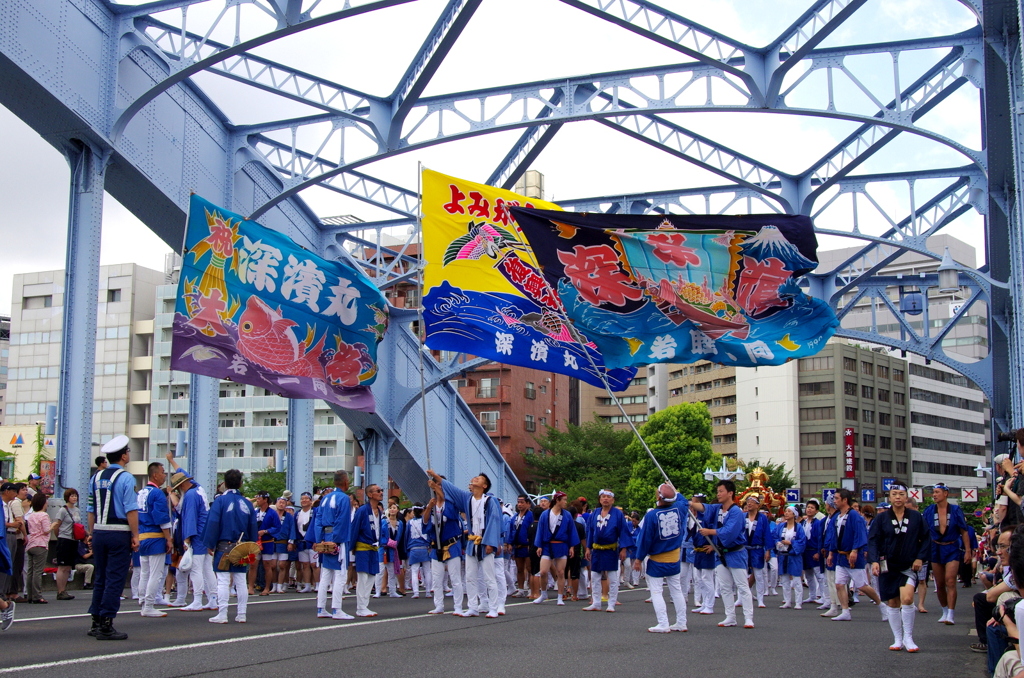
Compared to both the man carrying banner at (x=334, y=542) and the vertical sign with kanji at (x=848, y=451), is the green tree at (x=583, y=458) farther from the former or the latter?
the man carrying banner at (x=334, y=542)

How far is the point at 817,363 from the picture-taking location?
260ft

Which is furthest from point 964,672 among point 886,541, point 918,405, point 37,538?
point 918,405

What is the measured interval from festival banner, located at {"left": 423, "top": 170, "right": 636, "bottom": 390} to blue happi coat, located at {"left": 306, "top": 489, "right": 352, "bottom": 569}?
2466mm

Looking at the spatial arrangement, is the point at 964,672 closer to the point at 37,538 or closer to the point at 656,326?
the point at 656,326

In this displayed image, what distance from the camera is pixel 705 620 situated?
14.1 m

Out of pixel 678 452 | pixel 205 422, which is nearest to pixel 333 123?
pixel 205 422

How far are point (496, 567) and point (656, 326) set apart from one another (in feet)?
12.9

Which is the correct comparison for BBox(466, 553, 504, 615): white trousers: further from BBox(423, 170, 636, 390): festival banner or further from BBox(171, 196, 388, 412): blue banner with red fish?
BBox(171, 196, 388, 412): blue banner with red fish

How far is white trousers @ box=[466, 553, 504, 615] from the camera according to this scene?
1330cm

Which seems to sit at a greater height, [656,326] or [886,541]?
[656,326]

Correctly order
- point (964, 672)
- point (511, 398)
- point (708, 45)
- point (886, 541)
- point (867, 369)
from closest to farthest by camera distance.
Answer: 1. point (964, 672)
2. point (886, 541)
3. point (708, 45)
4. point (511, 398)
5. point (867, 369)

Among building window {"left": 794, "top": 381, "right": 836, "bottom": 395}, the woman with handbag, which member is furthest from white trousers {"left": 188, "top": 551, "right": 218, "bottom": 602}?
building window {"left": 794, "top": 381, "right": 836, "bottom": 395}

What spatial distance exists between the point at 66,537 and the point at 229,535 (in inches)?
202

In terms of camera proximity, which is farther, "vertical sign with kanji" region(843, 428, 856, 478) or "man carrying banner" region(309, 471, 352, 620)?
"vertical sign with kanji" region(843, 428, 856, 478)
